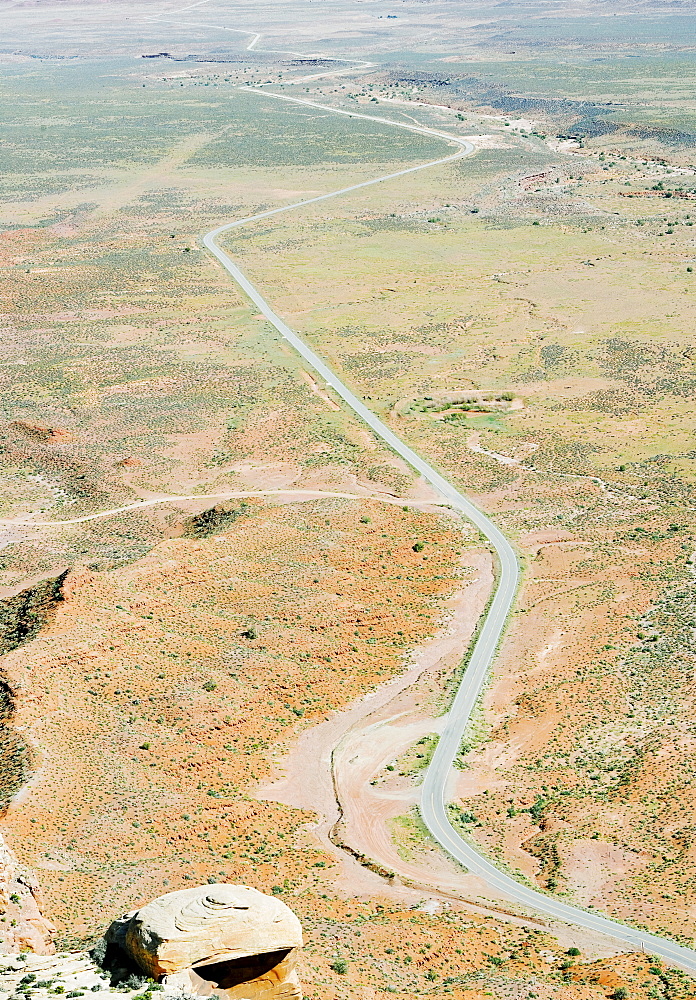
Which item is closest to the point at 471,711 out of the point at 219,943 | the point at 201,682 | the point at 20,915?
the point at 201,682

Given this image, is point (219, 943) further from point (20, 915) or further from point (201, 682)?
point (201, 682)

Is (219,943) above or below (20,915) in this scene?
above

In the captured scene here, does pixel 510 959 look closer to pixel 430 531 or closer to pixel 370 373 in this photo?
pixel 430 531

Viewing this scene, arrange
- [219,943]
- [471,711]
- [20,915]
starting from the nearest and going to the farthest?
[219,943] → [20,915] → [471,711]

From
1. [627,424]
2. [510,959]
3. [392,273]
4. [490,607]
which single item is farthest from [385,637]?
[392,273]

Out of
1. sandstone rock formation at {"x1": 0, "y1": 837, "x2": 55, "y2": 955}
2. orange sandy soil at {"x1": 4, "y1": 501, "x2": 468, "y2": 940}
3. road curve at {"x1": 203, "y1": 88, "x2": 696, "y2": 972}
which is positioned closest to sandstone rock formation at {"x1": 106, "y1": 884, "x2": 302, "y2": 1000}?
sandstone rock formation at {"x1": 0, "y1": 837, "x2": 55, "y2": 955}

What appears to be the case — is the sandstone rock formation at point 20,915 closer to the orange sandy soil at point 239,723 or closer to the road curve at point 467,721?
the orange sandy soil at point 239,723

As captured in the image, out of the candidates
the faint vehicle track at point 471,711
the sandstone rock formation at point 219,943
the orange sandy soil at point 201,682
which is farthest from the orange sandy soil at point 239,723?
the sandstone rock formation at point 219,943

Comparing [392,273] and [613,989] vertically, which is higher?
[392,273]
